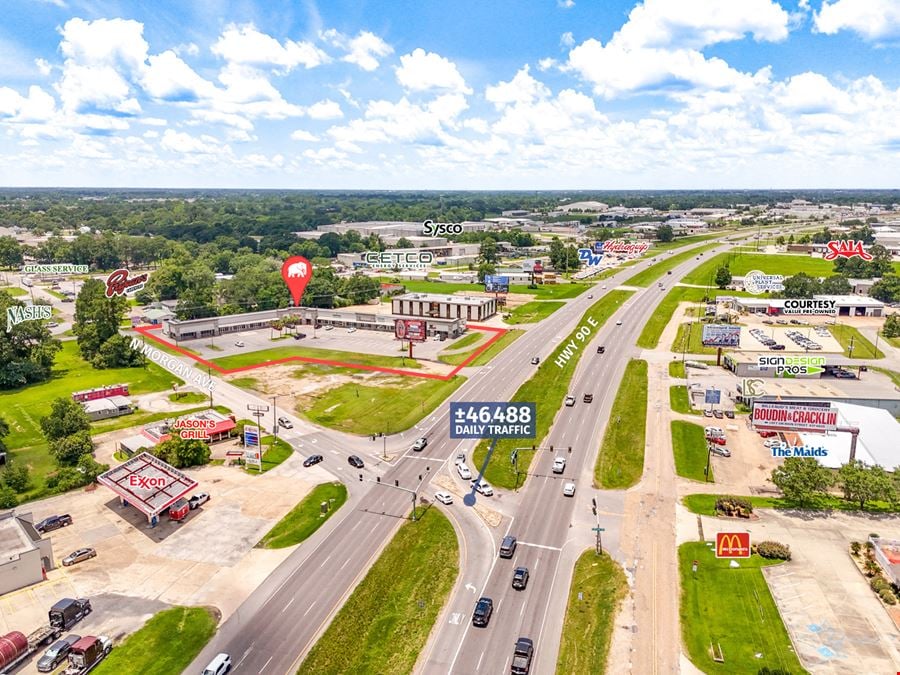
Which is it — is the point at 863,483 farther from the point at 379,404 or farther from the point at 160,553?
the point at 160,553

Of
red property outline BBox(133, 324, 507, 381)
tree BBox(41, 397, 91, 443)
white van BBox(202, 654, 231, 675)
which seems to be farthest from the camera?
red property outline BBox(133, 324, 507, 381)

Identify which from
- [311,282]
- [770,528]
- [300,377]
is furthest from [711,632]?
[311,282]

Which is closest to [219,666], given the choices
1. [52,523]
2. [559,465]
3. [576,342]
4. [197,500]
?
[197,500]

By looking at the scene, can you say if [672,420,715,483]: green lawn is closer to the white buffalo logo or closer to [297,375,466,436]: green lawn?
[297,375,466,436]: green lawn

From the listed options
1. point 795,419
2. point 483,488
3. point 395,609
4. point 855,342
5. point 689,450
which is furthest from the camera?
point 855,342

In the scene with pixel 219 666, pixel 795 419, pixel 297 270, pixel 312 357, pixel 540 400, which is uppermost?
pixel 297 270

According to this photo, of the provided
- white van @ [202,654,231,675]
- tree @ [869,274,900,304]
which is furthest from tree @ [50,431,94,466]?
tree @ [869,274,900,304]

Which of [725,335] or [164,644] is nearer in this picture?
[164,644]
